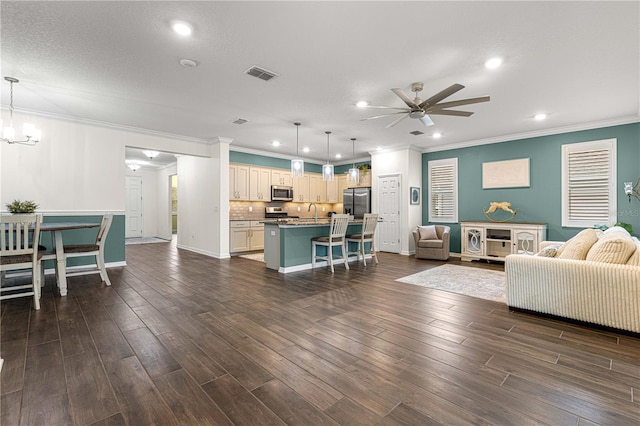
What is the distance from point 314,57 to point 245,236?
17.5ft

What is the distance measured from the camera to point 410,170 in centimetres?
730

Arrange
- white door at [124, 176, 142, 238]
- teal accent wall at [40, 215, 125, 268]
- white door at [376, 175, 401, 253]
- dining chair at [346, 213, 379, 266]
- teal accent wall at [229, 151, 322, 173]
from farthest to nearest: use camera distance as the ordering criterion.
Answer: white door at [124, 176, 142, 238]
teal accent wall at [229, 151, 322, 173]
white door at [376, 175, 401, 253]
dining chair at [346, 213, 379, 266]
teal accent wall at [40, 215, 125, 268]

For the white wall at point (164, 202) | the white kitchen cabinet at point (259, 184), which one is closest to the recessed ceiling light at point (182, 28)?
A: the white kitchen cabinet at point (259, 184)

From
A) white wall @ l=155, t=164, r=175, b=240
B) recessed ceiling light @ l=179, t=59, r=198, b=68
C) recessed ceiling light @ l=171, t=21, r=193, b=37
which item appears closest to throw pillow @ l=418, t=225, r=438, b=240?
recessed ceiling light @ l=179, t=59, r=198, b=68

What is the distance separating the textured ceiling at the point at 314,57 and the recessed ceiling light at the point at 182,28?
57 millimetres

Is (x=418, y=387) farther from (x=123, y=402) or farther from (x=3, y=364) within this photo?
(x=3, y=364)

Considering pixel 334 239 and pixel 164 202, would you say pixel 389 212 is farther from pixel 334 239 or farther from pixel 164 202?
pixel 164 202

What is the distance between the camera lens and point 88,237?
5242 millimetres

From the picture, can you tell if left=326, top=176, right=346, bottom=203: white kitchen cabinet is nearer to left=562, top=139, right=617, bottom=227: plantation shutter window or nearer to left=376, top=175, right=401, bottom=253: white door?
left=376, top=175, right=401, bottom=253: white door

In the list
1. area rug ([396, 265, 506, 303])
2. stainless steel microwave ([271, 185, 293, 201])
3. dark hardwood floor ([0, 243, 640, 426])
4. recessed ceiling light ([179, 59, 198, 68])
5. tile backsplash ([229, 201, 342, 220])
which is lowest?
area rug ([396, 265, 506, 303])

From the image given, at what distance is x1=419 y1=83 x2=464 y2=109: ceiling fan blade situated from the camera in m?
3.03

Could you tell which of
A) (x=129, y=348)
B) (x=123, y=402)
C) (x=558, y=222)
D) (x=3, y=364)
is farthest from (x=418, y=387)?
(x=558, y=222)

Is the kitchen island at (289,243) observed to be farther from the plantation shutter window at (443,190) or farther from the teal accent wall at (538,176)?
the teal accent wall at (538,176)

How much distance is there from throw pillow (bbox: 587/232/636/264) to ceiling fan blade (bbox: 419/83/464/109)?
1997 mm
